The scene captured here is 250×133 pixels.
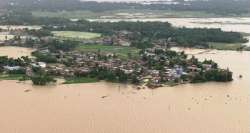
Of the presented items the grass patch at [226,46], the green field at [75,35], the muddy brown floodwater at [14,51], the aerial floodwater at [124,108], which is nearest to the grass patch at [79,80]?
the aerial floodwater at [124,108]

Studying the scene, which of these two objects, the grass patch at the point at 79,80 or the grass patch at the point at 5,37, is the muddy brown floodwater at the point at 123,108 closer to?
the grass patch at the point at 79,80

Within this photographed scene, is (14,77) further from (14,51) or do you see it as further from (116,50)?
(116,50)

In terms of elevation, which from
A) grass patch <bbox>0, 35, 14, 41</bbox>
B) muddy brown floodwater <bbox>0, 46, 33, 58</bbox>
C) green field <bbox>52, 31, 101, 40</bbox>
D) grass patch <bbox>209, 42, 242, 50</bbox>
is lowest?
grass patch <bbox>209, 42, 242, 50</bbox>

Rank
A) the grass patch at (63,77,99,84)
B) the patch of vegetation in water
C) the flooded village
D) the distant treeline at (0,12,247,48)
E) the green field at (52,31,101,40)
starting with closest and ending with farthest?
the flooded village
the grass patch at (63,77,99,84)
the patch of vegetation in water
the distant treeline at (0,12,247,48)
the green field at (52,31,101,40)

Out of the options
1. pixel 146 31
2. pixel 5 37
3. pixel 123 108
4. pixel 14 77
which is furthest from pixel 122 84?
pixel 146 31

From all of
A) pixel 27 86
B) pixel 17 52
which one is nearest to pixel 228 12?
pixel 17 52

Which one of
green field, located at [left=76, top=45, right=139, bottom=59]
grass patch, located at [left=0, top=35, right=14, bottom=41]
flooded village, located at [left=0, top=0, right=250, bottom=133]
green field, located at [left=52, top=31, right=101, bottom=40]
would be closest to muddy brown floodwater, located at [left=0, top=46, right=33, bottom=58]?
flooded village, located at [left=0, top=0, right=250, bottom=133]

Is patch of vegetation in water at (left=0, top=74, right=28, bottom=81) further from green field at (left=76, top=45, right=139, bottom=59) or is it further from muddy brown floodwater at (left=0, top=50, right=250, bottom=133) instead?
green field at (left=76, top=45, right=139, bottom=59)
